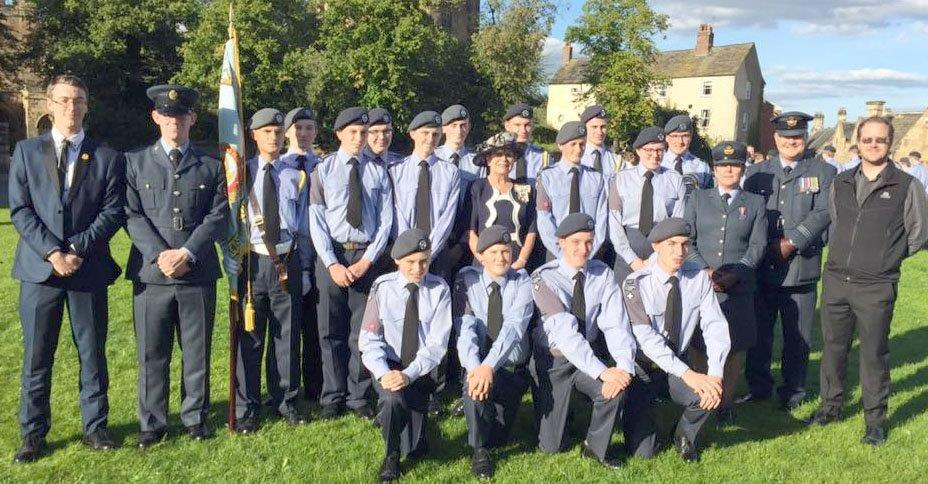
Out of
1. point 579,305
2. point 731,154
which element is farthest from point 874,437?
point 579,305

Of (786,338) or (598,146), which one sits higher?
(598,146)

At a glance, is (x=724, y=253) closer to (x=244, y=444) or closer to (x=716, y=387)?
(x=716, y=387)

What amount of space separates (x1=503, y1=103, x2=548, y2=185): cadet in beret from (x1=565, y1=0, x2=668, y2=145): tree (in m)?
38.3

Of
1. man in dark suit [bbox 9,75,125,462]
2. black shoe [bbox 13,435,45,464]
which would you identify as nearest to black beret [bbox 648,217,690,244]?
man in dark suit [bbox 9,75,125,462]

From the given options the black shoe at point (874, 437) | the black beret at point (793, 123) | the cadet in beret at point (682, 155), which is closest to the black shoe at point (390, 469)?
the black shoe at point (874, 437)

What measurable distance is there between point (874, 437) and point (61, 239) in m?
6.15

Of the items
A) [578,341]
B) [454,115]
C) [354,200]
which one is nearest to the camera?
[578,341]

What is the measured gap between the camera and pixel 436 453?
5102 mm

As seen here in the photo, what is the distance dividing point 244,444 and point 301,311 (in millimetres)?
1141

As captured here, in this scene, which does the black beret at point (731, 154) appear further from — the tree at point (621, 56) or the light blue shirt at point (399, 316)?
the tree at point (621, 56)

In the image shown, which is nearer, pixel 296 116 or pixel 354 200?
pixel 354 200

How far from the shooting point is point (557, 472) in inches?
190

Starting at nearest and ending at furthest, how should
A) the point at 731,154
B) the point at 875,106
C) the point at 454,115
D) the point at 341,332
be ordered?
the point at 341,332 < the point at 731,154 < the point at 454,115 < the point at 875,106

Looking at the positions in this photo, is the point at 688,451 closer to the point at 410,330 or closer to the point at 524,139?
the point at 410,330
